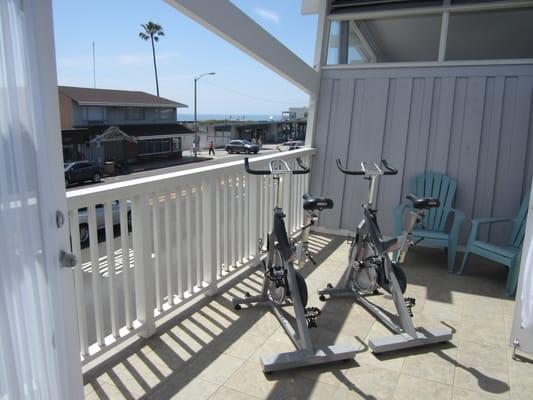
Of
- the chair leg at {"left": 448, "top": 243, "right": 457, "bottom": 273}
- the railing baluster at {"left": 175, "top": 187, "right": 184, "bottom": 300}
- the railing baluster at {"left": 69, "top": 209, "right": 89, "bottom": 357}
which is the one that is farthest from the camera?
the chair leg at {"left": 448, "top": 243, "right": 457, "bottom": 273}

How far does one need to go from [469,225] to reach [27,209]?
402 centimetres

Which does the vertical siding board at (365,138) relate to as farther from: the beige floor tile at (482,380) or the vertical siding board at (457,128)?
the beige floor tile at (482,380)

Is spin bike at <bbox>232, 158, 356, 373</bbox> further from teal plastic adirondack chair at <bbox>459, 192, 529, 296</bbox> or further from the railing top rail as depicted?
teal plastic adirondack chair at <bbox>459, 192, 529, 296</bbox>

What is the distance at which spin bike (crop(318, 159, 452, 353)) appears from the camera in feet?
7.84

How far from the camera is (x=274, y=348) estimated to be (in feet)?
7.76

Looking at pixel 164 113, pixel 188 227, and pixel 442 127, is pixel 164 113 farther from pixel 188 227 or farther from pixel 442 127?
pixel 188 227

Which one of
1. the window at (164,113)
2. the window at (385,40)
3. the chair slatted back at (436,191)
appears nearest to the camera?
the chair slatted back at (436,191)

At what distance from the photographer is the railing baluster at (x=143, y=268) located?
227 cm

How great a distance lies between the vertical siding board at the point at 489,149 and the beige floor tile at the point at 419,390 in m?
2.43

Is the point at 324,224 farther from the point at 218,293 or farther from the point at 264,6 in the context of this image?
the point at 264,6

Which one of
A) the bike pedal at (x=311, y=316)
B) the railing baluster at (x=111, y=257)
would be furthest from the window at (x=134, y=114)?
the bike pedal at (x=311, y=316)

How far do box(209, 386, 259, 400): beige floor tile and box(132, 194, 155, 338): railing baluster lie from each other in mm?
684

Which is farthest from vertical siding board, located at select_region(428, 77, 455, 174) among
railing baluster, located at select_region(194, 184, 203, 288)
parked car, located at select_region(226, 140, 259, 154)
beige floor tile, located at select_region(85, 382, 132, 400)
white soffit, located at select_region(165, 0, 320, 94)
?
parked car, located at select_region(226, 140, 259, 154)

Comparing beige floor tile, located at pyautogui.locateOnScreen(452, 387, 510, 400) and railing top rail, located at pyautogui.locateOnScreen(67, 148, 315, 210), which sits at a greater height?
railing top rail, located at pyautogui.locateOnScreen(67, 148, 315, 210)
